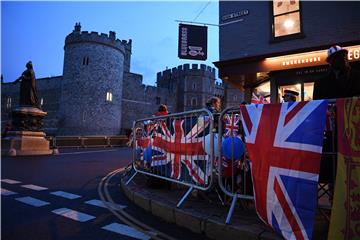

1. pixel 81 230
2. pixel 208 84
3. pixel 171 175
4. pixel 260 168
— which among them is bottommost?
pixel 81 230

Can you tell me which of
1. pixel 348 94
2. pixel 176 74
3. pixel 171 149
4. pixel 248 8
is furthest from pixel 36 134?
pixel 176 74

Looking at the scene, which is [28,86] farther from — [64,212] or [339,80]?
[339,80]

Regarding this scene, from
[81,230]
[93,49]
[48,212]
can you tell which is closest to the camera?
[81,230]

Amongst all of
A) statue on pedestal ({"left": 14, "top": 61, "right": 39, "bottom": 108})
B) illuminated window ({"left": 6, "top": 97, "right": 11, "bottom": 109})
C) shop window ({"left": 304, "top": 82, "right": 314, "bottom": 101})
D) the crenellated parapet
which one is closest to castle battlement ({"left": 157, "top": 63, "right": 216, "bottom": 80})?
the crenellated parapet

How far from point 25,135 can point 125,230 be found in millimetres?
14646

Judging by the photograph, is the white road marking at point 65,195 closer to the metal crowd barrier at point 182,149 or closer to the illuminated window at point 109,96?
the metal crowd barrier at point 182,149

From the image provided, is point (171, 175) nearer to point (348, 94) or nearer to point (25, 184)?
point (348, 94)

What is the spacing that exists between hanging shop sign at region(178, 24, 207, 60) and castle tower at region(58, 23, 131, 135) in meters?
34.9

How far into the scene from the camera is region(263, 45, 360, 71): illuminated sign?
900 centimetres

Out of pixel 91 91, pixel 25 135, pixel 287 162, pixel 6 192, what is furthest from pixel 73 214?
pixel 91 91

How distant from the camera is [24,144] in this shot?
16.5m

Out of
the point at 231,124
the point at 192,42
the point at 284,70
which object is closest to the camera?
the point at 231,124

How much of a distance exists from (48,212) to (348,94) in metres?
4.81

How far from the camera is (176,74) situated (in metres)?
67.0
